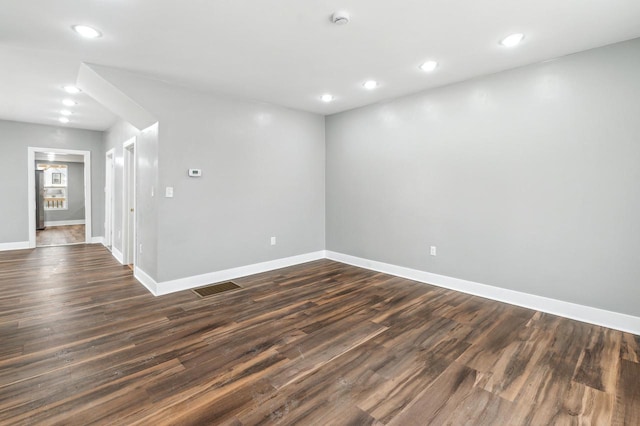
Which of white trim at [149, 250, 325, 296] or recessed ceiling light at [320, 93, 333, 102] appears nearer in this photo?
white trim at [149, 250, 325, 296]

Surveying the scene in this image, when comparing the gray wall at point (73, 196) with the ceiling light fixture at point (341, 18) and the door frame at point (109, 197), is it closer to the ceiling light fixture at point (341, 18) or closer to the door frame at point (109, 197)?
the door frame at point (109, 197)

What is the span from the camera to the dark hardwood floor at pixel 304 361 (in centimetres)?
175

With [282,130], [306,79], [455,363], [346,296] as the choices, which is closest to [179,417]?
[455,363]

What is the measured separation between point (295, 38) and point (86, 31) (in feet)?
5.68

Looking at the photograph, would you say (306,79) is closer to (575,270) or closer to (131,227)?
(575,270)

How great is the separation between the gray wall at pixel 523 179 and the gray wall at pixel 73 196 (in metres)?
11.0

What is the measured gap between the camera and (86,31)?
2.48 meters

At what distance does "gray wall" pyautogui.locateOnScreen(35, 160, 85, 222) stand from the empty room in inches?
240

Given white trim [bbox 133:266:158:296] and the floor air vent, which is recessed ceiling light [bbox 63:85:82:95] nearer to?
white trim [bbox 133:266:158:296]

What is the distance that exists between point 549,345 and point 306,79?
359cm

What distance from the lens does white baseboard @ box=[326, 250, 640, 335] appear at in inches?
108

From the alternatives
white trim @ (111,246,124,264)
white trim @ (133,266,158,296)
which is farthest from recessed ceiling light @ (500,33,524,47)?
white trim @ (111,246,124,264)

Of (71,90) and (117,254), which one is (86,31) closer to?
(71,90)

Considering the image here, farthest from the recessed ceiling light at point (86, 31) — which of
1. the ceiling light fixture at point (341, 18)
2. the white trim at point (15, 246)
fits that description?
the white trim at point (15, 246)
